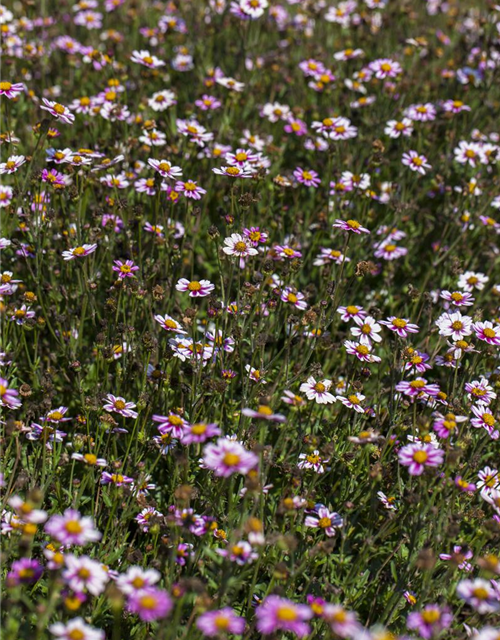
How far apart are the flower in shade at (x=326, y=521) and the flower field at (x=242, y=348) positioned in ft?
0.04

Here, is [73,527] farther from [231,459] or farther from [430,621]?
[430,621]

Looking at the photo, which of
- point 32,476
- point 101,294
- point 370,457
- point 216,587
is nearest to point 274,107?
point 101,294

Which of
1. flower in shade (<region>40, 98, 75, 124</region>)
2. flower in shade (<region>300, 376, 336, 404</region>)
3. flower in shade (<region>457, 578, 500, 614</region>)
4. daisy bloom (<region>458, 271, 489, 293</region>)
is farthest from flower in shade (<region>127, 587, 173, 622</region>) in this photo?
daisy bloom (<region>458, 271, 489, 293</region>)

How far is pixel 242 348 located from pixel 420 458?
1489mm

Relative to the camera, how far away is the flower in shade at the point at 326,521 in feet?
11.5

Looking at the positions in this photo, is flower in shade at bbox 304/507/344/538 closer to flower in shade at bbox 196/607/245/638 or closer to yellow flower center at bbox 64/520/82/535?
flower in shade at bbox 196/607/245/638

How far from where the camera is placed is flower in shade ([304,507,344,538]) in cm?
352

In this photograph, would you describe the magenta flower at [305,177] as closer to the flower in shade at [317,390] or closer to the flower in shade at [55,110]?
the flower in shade at [55,110]

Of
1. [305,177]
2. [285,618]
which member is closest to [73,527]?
[285,618]

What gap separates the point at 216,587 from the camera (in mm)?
3021

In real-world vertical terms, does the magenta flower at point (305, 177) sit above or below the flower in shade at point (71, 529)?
above

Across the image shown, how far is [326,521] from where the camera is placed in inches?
140

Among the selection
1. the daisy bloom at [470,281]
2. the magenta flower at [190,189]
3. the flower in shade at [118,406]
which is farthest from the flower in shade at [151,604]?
the daisy bloom at [470,281]

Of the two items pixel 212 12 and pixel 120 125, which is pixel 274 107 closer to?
pixel 120 125
